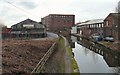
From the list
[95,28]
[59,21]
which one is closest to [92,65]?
[95,28]

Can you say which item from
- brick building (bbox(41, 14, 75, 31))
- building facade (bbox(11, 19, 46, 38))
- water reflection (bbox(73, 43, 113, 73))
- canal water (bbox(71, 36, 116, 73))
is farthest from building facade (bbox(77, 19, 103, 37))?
water reflection (bbox(73, 43, 113, 73))

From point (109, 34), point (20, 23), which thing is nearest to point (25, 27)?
point (20, 23)

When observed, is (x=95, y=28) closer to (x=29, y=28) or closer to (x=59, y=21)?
(x=29, y=28)

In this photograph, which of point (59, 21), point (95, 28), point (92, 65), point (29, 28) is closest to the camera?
point (92, 65)

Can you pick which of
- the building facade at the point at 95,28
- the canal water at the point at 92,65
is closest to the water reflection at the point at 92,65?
the canal water at the point at 92,65

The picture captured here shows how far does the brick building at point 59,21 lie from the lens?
10881 centimetres

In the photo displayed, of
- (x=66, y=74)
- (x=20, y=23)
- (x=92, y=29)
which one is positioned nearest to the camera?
(x=66, y=74)

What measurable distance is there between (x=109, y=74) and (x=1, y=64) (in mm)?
9643

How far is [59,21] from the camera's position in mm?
115250

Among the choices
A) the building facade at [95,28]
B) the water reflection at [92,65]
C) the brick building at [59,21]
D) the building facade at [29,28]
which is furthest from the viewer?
the brick building at [59,21]

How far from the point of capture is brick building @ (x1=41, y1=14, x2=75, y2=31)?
108812 mm

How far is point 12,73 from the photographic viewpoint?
39.2ft

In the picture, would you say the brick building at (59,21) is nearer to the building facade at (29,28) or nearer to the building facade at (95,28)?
the building facade at (95,28)

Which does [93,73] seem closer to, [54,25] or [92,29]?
[92,29]
